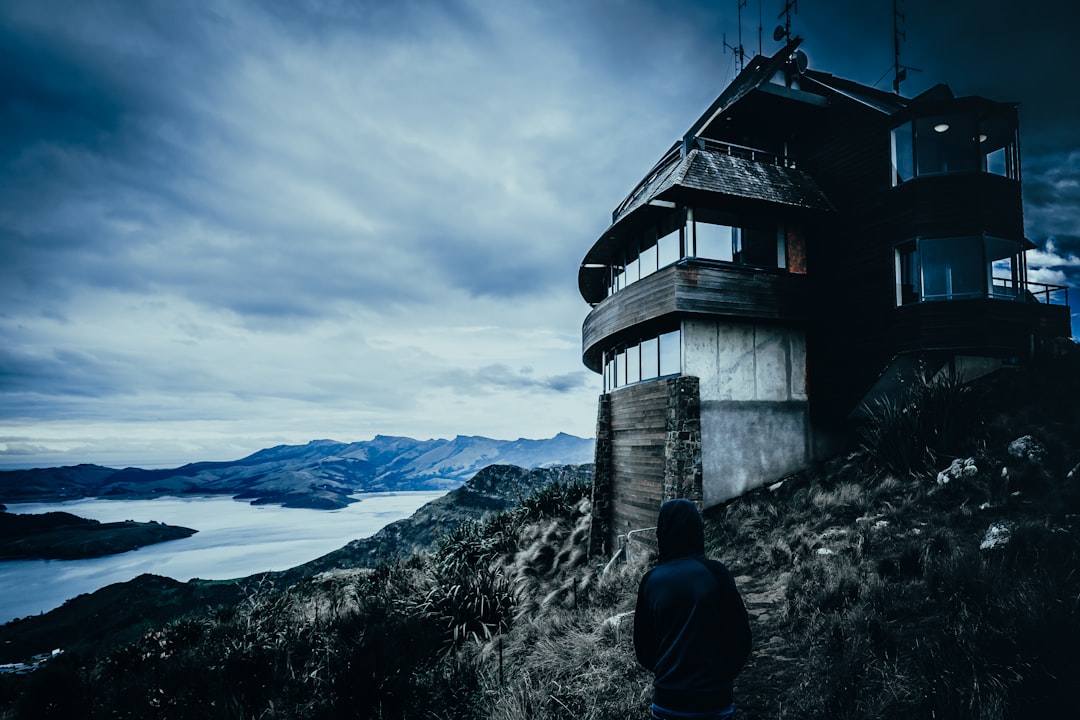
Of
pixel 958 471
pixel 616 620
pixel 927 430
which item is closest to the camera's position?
pixel 616 620

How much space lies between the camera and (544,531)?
16.5 m

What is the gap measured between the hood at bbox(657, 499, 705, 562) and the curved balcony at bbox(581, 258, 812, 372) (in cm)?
1014


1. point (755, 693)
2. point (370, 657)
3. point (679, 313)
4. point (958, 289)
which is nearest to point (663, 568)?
point (755, 693)

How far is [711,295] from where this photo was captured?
42.4ft

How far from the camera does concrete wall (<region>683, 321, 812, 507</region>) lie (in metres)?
12.7

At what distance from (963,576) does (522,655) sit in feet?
18.8

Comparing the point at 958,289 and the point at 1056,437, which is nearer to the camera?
the point at 1056,437

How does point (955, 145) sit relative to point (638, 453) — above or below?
above

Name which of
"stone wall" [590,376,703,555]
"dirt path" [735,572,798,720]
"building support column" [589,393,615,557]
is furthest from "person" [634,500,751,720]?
"building support column" [589,393,615,557]

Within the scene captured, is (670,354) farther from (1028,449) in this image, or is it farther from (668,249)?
(1028,449)

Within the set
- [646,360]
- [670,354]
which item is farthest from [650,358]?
[670,354]

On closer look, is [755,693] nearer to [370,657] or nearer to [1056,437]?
[370,657]

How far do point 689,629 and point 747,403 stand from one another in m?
11.6

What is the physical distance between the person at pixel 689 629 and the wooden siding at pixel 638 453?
32.6ft
